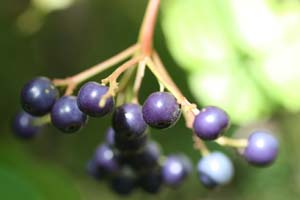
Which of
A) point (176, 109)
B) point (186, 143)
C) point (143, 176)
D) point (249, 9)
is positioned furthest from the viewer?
point (186, 143)

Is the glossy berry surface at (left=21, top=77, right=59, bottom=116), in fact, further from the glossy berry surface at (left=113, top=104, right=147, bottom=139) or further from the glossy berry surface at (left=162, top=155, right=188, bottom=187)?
the glossy berry surface at (left=162, top=155, right=188, bottom=187)

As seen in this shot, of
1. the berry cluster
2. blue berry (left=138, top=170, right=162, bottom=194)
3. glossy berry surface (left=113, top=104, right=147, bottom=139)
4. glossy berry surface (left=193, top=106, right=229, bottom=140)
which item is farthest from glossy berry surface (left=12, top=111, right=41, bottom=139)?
glossy berry surface (left=193, top=106, right=229, bottom=140)

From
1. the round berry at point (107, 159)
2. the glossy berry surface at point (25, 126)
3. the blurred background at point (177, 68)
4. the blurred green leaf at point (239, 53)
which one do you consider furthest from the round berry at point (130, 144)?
the blurred green leaf at point (239, 53)

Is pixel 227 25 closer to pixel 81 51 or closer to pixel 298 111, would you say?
pixel 298 111

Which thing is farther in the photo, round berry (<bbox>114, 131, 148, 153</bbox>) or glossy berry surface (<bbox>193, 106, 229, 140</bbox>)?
round berry (<bbox>114, 131, 148, 153</bbox>)

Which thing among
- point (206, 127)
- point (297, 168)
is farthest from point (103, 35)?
point (206, 127)

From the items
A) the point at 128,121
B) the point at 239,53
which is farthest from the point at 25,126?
the point at 239,53

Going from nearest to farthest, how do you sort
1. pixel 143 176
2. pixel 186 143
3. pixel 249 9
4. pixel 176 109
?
pixel 176 109 → pixel 143 176 → pixel 249 9 → pixel 186 143

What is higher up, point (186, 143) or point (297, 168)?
point (186, 143)
